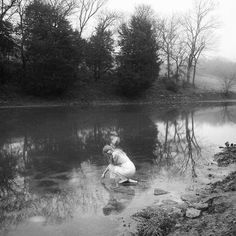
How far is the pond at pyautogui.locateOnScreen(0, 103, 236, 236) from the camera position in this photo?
710 cm

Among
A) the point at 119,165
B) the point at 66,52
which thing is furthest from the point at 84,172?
the point at 66,52

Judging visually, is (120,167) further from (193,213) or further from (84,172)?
(193,213)

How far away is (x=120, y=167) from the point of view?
9.48m

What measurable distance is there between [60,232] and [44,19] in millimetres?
31832

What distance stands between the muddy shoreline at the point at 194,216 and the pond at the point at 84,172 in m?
0.44

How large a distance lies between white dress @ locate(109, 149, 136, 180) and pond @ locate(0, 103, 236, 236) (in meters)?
0.35

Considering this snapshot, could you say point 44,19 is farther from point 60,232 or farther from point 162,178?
point 60,232

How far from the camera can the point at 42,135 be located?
17656 mm

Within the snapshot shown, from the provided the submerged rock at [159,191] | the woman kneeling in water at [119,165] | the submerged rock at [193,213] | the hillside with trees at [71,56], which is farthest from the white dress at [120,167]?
the hillside with trees at [71,56]

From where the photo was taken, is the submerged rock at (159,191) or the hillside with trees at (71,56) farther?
the hillside with trees at (71,56)

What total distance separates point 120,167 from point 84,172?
1910 mm

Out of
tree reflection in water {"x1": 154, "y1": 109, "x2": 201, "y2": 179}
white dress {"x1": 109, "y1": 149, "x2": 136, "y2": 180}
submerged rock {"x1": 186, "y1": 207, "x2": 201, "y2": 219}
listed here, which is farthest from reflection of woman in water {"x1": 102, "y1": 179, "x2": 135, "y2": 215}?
tree reflection in water {"x1": 154, "y1": 109, "x2": 201, "y2": 179}

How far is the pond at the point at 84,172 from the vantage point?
7.10 m

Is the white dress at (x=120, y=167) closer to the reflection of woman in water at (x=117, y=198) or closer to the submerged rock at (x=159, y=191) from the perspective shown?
the reflection of woman in water at (x=117, y=198)
